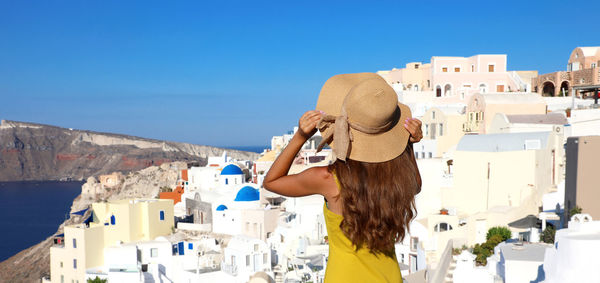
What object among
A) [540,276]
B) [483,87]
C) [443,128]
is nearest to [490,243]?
[540,276]

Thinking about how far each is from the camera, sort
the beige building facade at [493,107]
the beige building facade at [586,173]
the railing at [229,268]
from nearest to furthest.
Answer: the beige building facade at [586,173]
the railing at [229,268]
the beige building facade at [493,107]

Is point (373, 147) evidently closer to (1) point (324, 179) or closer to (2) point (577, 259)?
(1) point (324, 179)

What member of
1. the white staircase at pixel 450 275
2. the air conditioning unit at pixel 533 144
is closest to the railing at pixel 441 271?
the white staircase at pixel 450 275

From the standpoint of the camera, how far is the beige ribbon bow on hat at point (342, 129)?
6.17ft

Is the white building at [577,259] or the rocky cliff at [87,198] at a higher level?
the white building at [577,259]

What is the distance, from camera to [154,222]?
2680 cm

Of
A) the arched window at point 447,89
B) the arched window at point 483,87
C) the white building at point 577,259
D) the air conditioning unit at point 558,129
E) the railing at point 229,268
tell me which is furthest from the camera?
the arched window at point 447,89

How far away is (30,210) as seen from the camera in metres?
83.1

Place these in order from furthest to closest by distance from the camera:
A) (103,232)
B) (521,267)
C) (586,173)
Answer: (103,232), (586,173), (521,267)

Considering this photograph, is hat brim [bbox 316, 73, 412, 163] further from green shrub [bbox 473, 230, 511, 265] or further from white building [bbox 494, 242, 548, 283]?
green shrub [bbox 473, 230, 511, 265]

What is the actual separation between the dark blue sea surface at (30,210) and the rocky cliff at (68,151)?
6.59 metres

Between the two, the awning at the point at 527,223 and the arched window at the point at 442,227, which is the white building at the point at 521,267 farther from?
the arched window at the point at 442,227

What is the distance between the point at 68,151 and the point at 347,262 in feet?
492

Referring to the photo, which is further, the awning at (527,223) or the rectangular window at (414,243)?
the rectangular window at (414,243)
